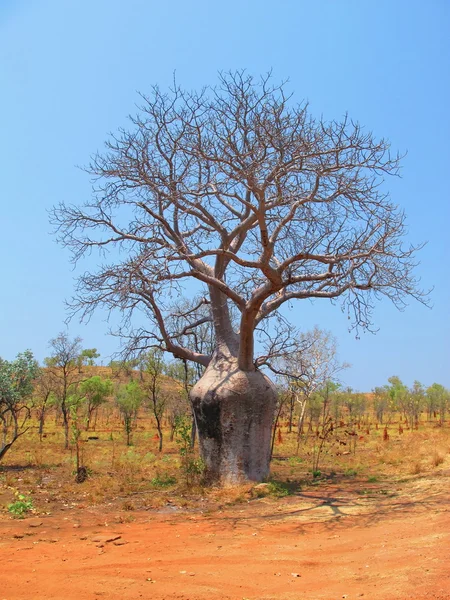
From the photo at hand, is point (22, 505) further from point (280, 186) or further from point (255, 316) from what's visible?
point (280, 186)

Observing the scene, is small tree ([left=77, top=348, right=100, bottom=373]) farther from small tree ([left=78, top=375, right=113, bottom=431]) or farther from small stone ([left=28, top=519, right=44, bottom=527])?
small stone ([left=28, top=519, right=44, bottom=527])

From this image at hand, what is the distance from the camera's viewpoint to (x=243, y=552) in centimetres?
452

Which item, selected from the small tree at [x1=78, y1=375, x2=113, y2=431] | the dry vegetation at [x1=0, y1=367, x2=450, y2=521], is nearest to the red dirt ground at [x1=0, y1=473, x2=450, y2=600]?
the dry vegetation at [x1=0, y1=367, x2=450, y2=521]

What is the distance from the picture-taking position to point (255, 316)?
26.3 ft

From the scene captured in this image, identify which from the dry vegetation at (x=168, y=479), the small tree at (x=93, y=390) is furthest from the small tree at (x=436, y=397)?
the dry vegetation at (x=168, y=479)

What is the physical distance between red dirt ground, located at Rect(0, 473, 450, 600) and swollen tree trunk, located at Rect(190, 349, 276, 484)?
3.37 feet

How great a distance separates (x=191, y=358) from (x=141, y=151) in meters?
3.37

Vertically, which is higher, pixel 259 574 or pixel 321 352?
pixel 321 352

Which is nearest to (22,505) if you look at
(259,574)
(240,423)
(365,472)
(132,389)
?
(240,423)

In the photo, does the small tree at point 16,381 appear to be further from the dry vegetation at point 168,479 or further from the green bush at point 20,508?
the green bush at point 20,508

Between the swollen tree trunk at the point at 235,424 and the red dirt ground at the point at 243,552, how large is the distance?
1026mm

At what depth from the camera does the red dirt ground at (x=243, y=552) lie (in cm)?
350

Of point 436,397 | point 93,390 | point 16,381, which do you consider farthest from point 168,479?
point 436,397

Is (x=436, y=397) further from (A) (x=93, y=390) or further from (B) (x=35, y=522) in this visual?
(B) (x=35, y=522)
